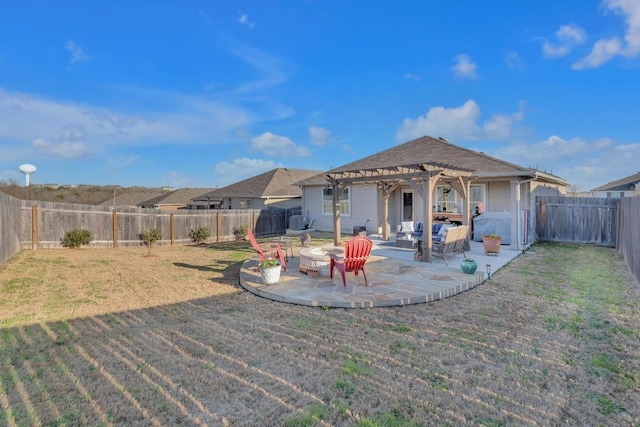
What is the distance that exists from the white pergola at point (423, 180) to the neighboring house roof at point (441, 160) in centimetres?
67

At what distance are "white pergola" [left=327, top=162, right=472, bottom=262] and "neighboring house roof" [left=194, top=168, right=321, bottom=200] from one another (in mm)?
8698

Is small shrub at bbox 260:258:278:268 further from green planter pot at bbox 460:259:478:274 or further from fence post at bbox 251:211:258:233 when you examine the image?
fence post at bbox 251:211:258:233

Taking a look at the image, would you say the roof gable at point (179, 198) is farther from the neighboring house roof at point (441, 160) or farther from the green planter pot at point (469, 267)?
the green planter pot at point (469, 267)

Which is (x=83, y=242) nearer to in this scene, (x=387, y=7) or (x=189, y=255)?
(x=189, y=255)

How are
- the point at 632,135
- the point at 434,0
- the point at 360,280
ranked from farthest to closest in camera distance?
the point at 632,135 → the point at 434,0 → the point at 360,280

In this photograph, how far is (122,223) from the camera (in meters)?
13.3

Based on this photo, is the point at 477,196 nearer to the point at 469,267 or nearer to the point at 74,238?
the point at 469,267

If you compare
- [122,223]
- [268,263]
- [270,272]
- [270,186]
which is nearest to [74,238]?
[122,223]

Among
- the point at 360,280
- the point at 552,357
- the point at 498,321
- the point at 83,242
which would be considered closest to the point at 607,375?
the point at 552,357

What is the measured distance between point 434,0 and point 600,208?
31.3ft

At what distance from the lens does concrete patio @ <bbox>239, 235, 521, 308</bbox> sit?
213 inches

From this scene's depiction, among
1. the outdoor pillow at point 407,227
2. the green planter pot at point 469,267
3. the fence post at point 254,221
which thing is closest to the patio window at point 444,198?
the outdoor pillow at point 407,227

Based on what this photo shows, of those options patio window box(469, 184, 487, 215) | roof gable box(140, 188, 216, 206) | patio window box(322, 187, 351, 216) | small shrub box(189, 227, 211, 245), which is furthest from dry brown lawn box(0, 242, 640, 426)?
roof gable box(140, 188, 216, 206)

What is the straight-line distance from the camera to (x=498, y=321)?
4.53 m
